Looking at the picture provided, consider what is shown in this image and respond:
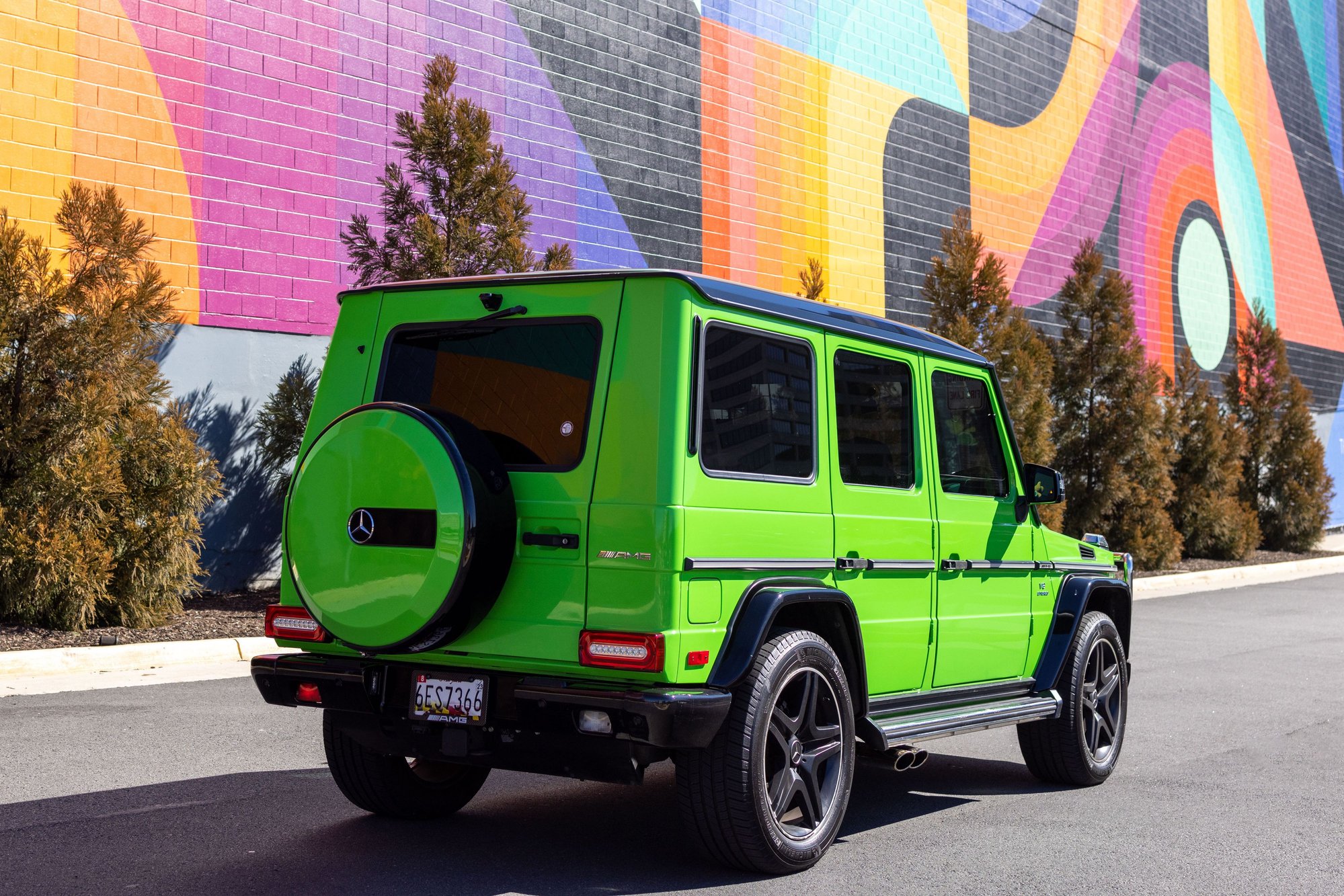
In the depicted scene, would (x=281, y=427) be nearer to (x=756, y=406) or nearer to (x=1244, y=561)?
(x=756, y=406)

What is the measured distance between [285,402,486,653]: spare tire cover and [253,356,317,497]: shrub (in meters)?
8.56

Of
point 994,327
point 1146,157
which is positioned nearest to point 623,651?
point 994,327

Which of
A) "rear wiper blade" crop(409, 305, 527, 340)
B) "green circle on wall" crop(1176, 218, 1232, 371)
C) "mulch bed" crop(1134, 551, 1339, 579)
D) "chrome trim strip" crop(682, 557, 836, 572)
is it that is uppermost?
"green circle on wall" crop(1176, 218, 1232, 371)

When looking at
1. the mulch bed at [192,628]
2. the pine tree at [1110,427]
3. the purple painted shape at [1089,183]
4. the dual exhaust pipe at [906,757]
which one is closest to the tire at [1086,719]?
the dual exhaust pipe at [906,757]

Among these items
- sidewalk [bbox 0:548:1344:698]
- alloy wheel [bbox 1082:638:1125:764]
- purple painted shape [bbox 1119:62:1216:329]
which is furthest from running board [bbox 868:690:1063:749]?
purple painted shape [bbox 1119:62:1216:329]

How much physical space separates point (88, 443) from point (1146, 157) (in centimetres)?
2372

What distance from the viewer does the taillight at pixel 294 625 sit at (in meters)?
5.27

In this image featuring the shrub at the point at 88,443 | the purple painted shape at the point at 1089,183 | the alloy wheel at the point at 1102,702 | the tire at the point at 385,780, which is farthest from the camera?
the purple painted shape at the point at 1089,183

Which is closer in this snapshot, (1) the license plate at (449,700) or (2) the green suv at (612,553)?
(2) the green suv at (612,553)

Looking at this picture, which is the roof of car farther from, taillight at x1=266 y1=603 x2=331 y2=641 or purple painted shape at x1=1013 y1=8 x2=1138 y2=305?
purple painted shape at x1=1013 y1=8 x2=1138 y2=305

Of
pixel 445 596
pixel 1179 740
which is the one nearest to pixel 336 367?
pixel 445 596

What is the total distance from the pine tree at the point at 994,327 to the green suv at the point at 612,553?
12881 mm

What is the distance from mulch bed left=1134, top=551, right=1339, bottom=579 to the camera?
21188 millimetres

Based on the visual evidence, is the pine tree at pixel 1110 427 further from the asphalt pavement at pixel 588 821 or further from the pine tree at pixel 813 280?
the asphalt pavement at pixel 588 821
